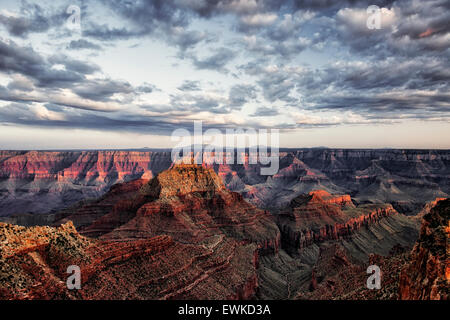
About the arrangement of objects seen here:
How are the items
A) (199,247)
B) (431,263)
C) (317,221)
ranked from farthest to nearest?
(317,221) → (199,247) → (431,263)

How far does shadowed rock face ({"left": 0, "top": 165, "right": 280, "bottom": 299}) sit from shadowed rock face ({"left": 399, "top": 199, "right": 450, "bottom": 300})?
24110 millimetres

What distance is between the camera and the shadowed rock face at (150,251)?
26422mm

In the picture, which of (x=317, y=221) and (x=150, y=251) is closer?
(x=150, y=251)

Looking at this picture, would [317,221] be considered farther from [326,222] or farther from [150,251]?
[150,251]

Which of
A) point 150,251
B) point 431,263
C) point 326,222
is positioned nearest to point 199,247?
point 150,251

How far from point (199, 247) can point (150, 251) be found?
10.9 metres

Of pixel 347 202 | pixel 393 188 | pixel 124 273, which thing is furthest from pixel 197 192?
pixel 393 188

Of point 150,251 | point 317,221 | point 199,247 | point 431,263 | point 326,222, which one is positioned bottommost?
point 326,222

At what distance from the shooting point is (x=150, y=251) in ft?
128

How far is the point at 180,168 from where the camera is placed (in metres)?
88.2

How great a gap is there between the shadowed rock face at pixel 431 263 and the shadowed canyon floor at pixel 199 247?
2.38ft

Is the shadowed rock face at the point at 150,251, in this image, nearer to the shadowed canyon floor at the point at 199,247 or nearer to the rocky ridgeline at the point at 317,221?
the shadowed canyon floor at the point at 199,247

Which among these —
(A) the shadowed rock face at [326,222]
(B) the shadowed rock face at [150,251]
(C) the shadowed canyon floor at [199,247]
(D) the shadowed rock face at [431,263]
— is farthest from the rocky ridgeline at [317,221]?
(D) the shadowed rock face at [431,263]
